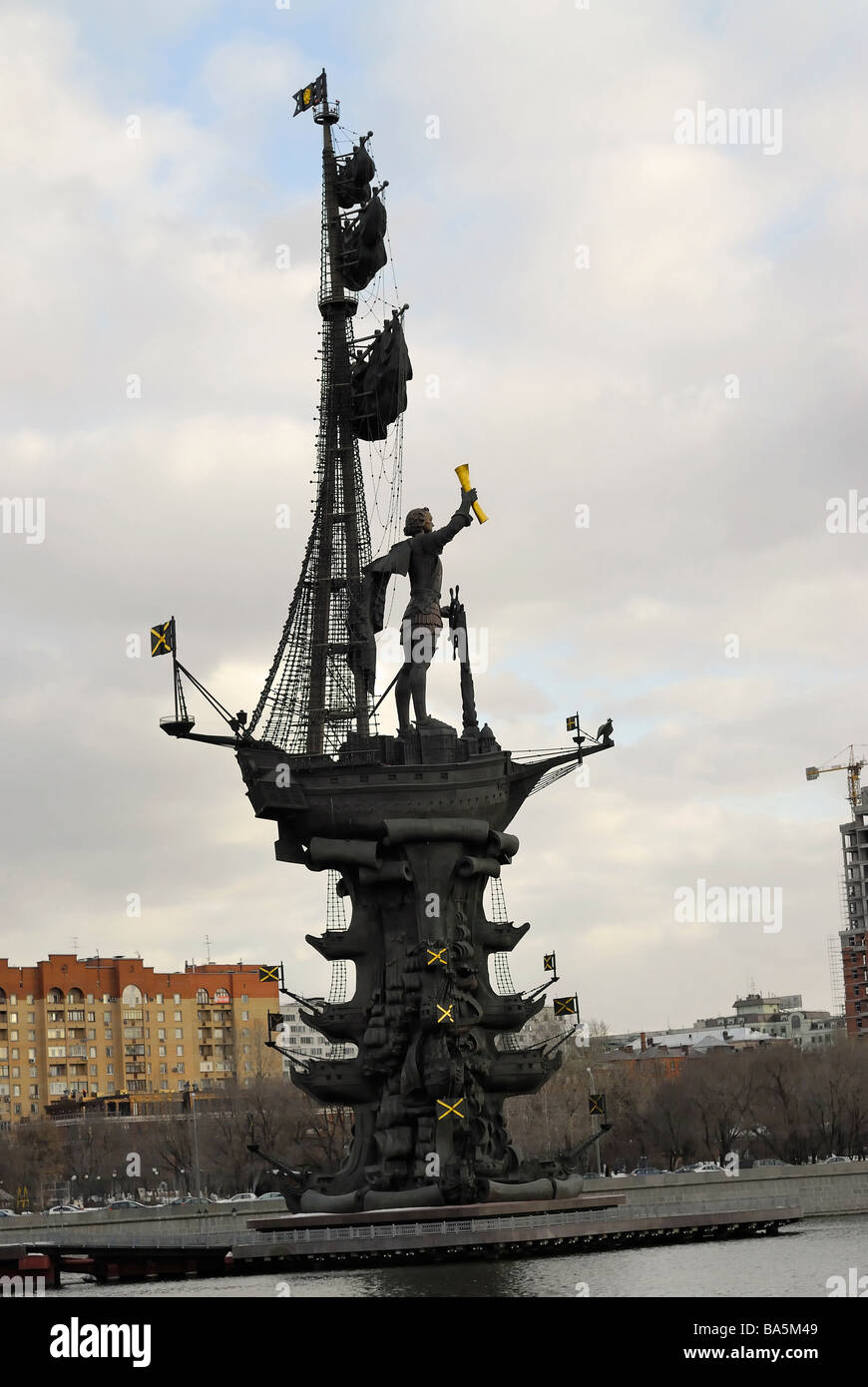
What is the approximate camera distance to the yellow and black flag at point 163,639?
5300 centimetres

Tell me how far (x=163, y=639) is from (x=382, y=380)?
14065 millimetres

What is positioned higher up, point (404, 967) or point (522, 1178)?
point (404, 967)

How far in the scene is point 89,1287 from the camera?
180ft

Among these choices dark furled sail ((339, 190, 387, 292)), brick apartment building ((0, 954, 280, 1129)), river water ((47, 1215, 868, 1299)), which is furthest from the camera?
brick apartment building ((0, 954, 280, 1129))

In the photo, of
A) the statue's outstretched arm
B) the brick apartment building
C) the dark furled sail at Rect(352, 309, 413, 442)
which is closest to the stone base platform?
the statue's outstretched arm

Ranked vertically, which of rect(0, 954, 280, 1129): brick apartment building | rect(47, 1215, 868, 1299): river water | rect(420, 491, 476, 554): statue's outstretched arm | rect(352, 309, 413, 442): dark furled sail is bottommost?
rect(47, 1215, 868, 1299): river water

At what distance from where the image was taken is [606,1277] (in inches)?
1713

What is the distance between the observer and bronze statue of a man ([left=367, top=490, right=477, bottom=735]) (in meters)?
55.3

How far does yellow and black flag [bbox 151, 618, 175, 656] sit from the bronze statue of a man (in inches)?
268

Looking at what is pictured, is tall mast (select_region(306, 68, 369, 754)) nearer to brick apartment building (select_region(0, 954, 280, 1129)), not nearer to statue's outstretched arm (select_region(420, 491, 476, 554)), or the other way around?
statue's outstretched arm (select_region(420, 491, 476, 554))

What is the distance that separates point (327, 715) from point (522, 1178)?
16.7 metres

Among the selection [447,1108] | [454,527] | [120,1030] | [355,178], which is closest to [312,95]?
[355,178]
